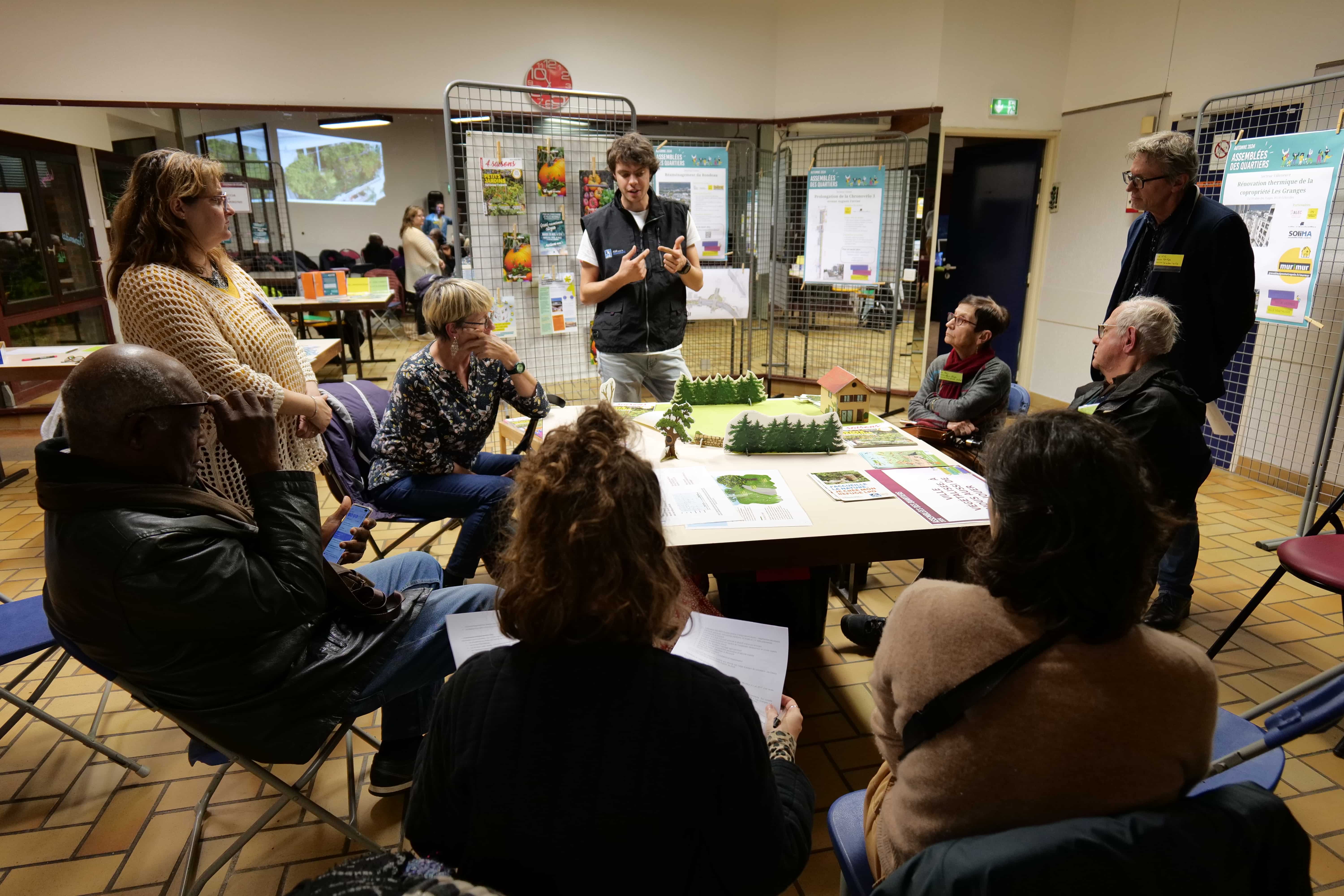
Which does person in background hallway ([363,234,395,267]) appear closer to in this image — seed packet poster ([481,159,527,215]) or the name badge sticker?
seed packet poster ([481,159,527,215])

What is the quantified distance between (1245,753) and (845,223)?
5.49 m

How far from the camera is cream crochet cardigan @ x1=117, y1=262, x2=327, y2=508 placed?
6.62 ft

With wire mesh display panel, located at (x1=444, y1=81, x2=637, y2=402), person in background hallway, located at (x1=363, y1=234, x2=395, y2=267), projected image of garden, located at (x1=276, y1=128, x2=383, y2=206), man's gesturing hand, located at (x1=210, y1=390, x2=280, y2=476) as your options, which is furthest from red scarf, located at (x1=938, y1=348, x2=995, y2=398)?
person in background hallway, located at (x1=363, y1=234, x2=395, y2=267)

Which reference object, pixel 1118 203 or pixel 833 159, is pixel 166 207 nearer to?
pixel 833 159

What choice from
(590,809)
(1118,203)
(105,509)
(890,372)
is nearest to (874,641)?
(590,809)

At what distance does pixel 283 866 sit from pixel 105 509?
1.17 m

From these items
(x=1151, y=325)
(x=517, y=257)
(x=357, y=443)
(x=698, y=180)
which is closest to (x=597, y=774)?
(x=357, y=443)

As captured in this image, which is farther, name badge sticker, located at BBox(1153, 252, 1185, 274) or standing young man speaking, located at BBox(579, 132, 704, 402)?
standing young man speaking, located at BBox(579, 132, 704, 402)

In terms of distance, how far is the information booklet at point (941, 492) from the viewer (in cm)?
220

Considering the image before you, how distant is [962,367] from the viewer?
11.5 feet

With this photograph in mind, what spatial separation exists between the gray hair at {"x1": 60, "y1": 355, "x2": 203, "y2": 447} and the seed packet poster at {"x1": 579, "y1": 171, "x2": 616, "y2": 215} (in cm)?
348

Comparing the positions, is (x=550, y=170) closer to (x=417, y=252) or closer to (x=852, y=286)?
(x=852, y=286)

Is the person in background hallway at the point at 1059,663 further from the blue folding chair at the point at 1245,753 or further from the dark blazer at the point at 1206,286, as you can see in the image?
the dark blazer at the point at 1206,286

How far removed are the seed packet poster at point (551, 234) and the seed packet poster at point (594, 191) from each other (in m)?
0.18
